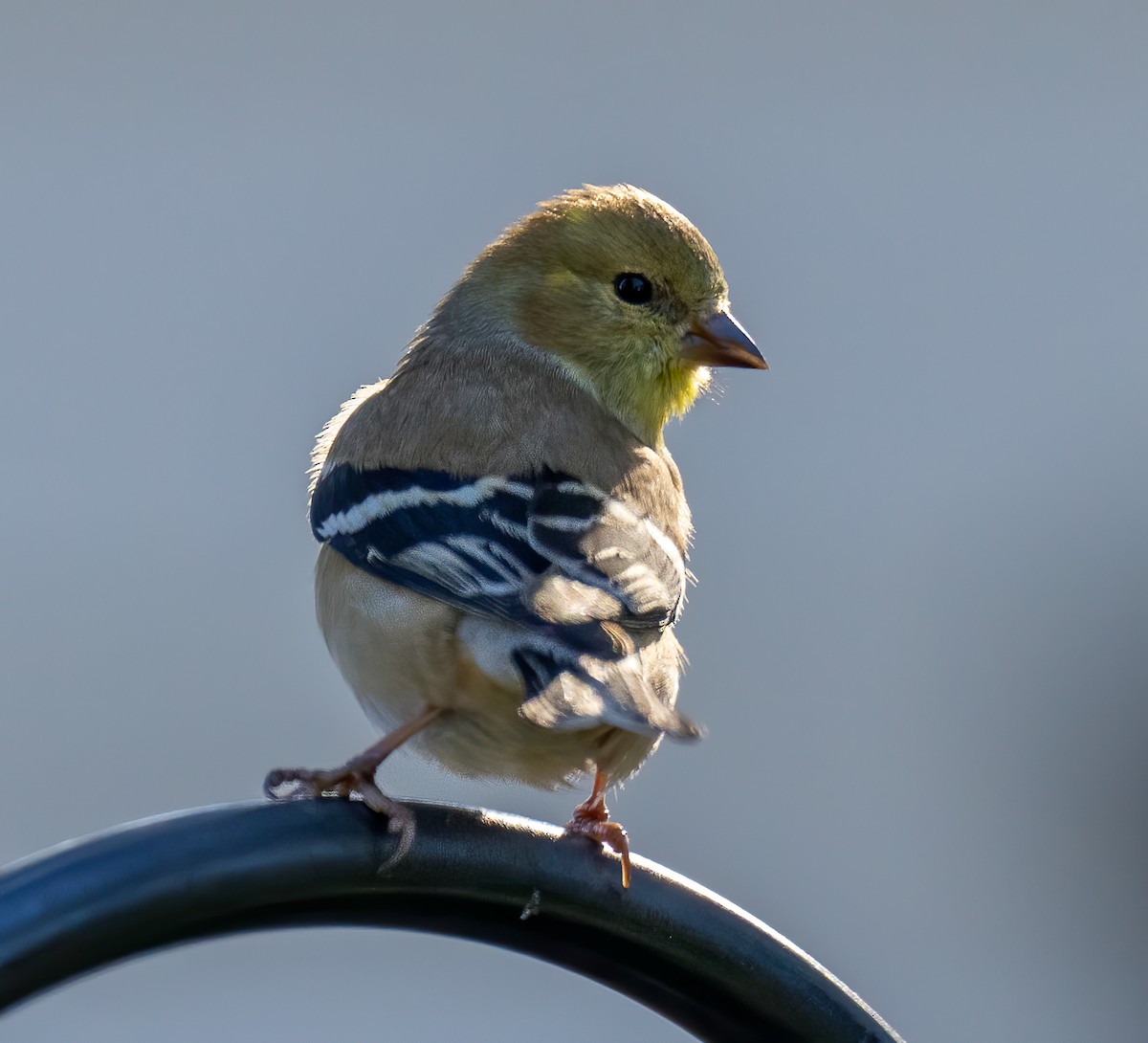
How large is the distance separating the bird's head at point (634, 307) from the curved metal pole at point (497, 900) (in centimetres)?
157

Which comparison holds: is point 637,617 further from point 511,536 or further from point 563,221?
point 563,221

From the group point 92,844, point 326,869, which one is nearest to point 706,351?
point 326,869

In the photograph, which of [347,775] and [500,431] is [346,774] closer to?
[347,775]

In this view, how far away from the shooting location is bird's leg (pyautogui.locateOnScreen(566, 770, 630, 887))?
96.0 inches

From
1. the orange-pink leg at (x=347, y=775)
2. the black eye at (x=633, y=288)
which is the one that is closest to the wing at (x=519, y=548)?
the orange-pink leg at (x=347, y=775)

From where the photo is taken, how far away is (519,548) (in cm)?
275

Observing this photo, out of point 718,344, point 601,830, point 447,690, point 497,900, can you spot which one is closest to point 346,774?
point 447,690

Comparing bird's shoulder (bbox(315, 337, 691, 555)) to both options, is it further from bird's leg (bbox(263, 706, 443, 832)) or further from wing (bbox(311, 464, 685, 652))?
bird's leg (bbox(263, 706, 443, 832))

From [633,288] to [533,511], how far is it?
1054mm

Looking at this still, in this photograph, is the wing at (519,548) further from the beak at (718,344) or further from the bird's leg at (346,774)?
the beak at (718,344)

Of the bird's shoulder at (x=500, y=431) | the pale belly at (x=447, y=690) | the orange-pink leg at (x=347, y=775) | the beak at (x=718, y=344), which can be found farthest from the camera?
the beak at (x=718, y=344)

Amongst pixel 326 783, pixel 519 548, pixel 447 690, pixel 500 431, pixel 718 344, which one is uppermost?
pixel 718 344

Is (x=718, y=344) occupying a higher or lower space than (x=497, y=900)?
higher

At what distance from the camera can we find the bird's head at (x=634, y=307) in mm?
3736
